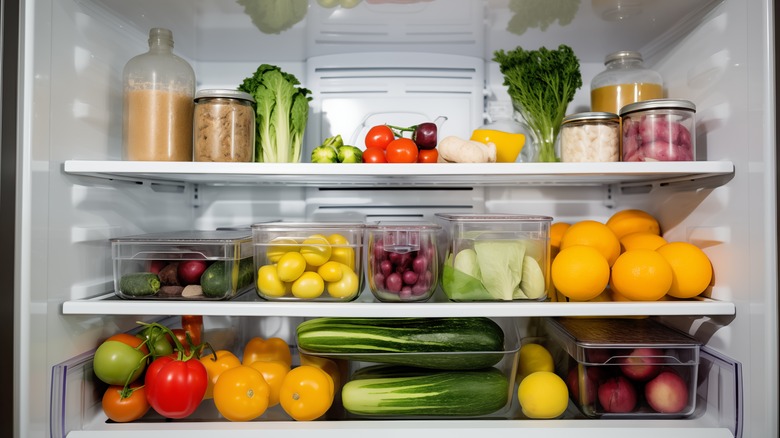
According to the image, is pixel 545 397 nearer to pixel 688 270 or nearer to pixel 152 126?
pixel 688 270

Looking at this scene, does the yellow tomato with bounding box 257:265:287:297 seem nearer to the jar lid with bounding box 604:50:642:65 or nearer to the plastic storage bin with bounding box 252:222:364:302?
the plastic storage bin with bounding box 252:222:364:302

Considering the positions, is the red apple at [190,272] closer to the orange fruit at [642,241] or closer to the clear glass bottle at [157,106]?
the clear glass bottle at [157,106]

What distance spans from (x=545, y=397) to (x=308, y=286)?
1.70ft

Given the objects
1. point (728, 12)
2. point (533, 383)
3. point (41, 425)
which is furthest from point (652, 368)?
point (41, 425)

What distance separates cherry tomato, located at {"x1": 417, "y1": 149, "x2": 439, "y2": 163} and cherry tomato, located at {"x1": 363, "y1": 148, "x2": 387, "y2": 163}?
3.2 inches

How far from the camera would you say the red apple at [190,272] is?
101cm

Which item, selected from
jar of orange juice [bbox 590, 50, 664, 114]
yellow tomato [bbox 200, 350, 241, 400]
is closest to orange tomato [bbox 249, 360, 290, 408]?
yellow tomato [bbox 200, 350, 241, 400]

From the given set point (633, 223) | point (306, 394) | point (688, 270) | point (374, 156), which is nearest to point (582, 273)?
point (688, 270)

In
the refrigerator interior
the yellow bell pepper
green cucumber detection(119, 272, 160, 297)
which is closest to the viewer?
the refrigerator interior

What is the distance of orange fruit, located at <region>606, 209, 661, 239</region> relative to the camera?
3.88 ft

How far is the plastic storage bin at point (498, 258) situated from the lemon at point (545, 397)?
168 millimetres

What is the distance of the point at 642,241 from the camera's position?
109 cm

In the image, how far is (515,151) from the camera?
112 centimetres

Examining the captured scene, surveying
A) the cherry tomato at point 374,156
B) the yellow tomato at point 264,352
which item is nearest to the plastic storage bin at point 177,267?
the yellow tomato at point 264,352
